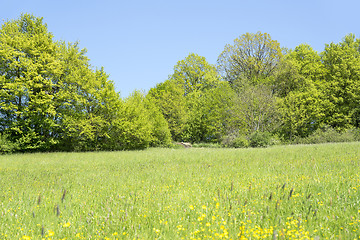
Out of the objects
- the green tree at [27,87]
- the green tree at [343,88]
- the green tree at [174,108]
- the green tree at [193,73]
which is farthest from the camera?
the green tree at [193,73]

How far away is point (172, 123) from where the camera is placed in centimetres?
4266

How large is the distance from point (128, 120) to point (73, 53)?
33.6ft

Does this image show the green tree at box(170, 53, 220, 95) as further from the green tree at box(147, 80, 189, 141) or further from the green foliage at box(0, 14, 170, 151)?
the green foliage at box(0, 14, 170, 151)

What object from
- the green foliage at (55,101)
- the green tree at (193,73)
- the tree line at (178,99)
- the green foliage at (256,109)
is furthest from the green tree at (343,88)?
the green foliage at (55,101)

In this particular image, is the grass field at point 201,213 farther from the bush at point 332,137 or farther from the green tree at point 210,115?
the green tree at point 210,115

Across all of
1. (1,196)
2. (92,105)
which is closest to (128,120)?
(92,105)

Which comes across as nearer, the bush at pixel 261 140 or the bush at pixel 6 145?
the bush at pixel 6 145

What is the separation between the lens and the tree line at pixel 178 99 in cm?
2448

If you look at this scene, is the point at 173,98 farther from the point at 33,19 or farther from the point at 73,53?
the point at 33,19

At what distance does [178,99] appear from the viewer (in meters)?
42.8

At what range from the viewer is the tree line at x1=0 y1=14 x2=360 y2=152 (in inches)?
964

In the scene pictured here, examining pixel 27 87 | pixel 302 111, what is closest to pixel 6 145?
pixel 27 87

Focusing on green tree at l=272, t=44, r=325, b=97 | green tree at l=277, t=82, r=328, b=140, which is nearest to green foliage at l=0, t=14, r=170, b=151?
green tree at l=277, t=82, r=328, b=140

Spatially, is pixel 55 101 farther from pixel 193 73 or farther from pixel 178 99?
pixel 193 73
